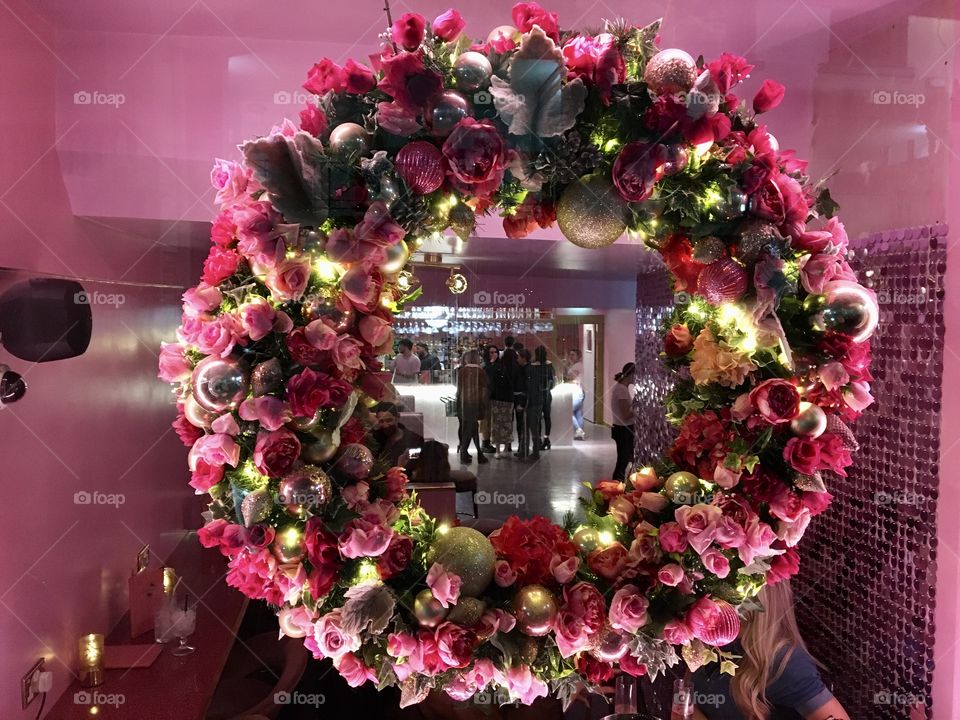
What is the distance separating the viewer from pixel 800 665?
1760mm

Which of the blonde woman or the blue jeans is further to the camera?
the blue jeans

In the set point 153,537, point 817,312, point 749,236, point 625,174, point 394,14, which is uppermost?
point 394,14

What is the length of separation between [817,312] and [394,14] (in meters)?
1.63

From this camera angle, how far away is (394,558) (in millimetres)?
1170

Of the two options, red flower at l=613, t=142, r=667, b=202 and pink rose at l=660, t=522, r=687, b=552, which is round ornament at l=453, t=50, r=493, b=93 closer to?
red flower at l=613, t=142, r=667, b=202

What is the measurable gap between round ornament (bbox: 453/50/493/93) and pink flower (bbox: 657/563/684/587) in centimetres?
104

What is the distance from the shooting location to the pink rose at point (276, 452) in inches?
42.0

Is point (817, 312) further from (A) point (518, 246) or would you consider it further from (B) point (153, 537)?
(B) point (153, 537)

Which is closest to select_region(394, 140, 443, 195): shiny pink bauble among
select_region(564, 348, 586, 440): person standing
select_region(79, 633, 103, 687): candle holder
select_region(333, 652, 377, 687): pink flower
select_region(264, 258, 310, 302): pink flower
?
select_region(264, 258, 310, 302): pink flower

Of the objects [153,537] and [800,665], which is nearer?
[800,665]

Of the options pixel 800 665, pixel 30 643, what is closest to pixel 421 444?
pixel 30 643

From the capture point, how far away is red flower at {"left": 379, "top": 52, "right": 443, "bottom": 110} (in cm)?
109

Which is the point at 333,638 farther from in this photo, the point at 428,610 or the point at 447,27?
the point at 447,27

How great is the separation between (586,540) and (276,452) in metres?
0.70
